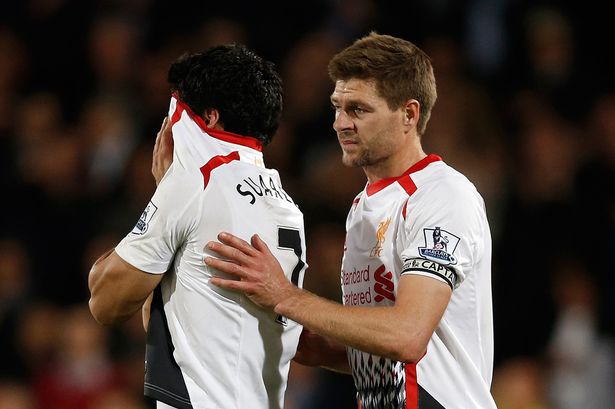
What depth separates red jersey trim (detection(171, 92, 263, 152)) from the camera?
3.80 m

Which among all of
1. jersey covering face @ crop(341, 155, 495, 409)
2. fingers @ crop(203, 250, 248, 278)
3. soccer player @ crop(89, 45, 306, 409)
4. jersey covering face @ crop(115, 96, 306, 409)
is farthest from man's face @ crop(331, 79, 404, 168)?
fingers @ crop(203, 250, 248, 278)

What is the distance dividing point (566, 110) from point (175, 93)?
5254mm

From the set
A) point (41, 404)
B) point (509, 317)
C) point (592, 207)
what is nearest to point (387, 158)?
point (509, 317)

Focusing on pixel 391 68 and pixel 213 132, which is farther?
pixel 391 68

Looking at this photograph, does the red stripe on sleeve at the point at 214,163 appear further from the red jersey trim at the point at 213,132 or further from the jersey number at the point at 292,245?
the jersey number at the point at 292,245

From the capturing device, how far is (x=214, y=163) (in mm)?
3736

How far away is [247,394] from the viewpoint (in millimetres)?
3760

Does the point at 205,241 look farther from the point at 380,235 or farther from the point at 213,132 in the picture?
the point at 380,235

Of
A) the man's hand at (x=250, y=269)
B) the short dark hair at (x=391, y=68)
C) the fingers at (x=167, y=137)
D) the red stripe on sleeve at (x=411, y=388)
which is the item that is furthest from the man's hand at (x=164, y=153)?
the red stripe on sleeve at (x=411, y=388)

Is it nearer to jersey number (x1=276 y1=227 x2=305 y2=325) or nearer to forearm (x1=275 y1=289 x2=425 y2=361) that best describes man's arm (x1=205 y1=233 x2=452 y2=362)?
forearm (x1=275 y1=289 x2=425 y2=361)

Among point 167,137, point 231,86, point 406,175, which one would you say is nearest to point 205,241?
point 167,137

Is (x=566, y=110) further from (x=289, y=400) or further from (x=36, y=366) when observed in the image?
(x=36, y=366)

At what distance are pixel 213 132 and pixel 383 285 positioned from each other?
899 millimetres

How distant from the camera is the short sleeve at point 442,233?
3.85 meters
